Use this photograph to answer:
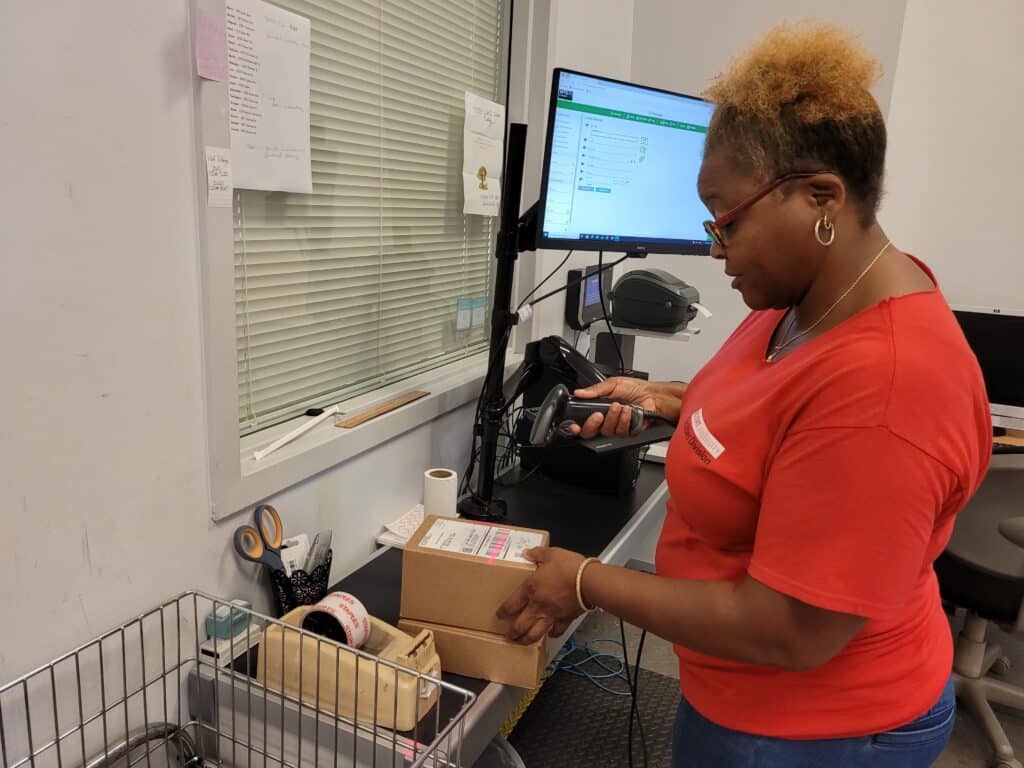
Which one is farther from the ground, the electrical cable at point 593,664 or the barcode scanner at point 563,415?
the barcode scanner at point 563,415

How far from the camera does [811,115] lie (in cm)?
77

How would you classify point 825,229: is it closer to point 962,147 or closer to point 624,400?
point 624,400

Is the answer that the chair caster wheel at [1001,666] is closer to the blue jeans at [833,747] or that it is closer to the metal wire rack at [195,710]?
the blue jeans at [833,747]

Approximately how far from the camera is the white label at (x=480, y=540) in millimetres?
1087

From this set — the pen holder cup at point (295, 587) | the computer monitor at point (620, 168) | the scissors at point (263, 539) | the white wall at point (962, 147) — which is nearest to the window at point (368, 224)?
the scissors at point (263, 539)

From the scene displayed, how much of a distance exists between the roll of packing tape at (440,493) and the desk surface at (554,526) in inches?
4.7

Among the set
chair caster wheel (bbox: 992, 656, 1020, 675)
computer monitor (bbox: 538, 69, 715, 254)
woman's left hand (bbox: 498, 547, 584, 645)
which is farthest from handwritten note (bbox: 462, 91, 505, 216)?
chair caster wheel (bbox: 992, 656, 1020, 675)

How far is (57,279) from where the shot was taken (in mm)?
837

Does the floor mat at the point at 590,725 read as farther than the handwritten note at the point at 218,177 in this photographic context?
Yes

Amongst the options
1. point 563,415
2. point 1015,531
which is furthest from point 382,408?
point 1015,531

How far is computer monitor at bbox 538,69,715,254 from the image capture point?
1482mm

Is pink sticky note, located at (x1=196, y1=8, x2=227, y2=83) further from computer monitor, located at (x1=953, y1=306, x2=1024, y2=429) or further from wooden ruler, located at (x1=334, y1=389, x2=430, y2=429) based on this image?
computer monitor, located at (x1=953, y1=306, x2=1024, y2=429)

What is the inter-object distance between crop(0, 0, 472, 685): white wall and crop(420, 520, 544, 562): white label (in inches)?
13.6

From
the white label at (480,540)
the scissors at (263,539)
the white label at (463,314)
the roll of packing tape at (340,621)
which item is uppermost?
the white label at (463,314)
